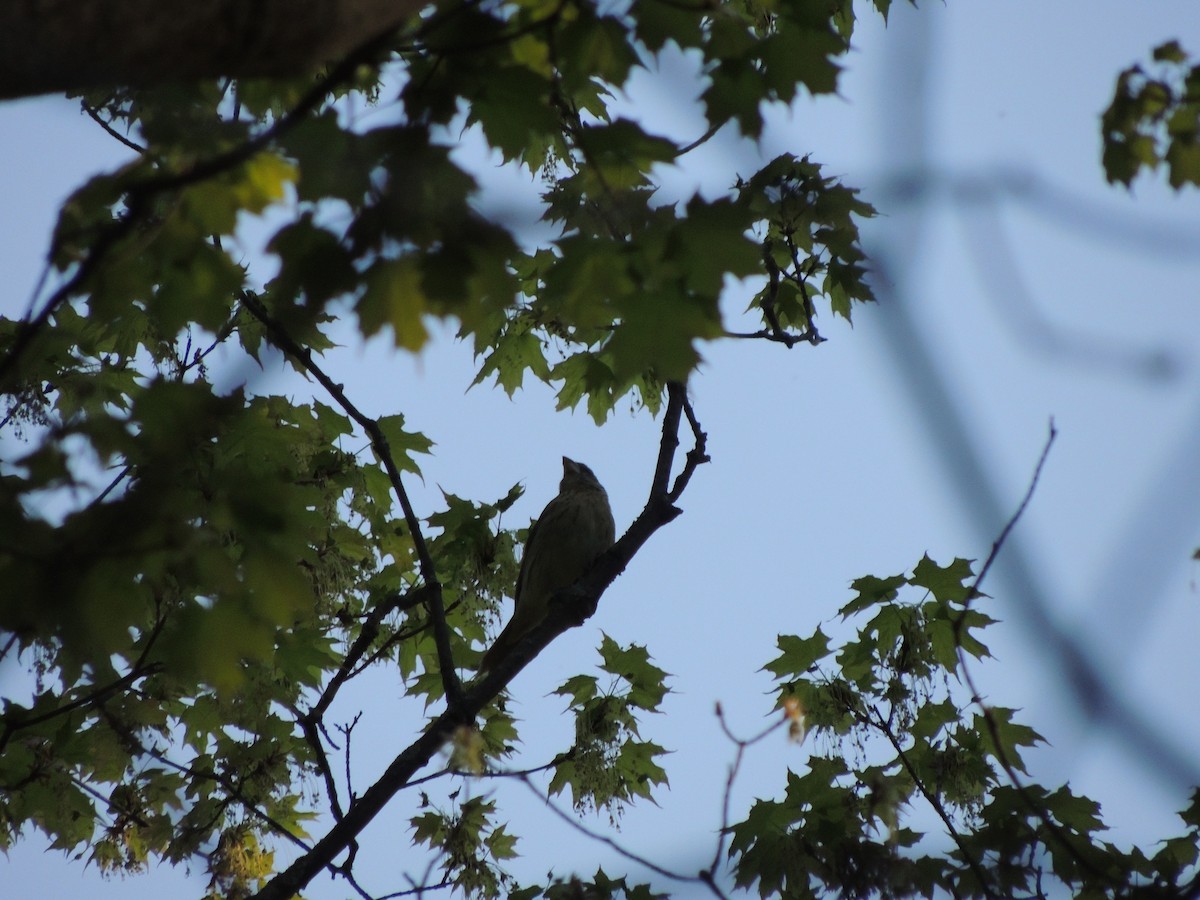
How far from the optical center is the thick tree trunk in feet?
5.76

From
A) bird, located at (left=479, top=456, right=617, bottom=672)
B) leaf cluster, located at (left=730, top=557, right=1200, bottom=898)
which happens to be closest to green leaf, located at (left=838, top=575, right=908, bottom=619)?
leaf cluster, located at (left=730, top=557, right=1200, bottom=898)

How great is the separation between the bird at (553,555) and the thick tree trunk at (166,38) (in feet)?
18.9

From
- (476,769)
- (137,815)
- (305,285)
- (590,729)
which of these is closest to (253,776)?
(137,815)

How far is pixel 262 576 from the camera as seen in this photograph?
2361 mm

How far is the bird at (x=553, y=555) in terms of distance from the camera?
792cm

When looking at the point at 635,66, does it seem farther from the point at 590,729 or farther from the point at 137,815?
the point at 137,815

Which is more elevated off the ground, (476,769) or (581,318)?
(581,318)

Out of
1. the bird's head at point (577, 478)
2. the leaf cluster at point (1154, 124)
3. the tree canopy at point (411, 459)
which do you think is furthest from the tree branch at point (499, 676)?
the bird's head at point (577, 478)

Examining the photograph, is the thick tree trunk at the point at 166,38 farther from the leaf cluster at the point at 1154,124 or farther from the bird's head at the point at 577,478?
the bird's head at the point at 577,478

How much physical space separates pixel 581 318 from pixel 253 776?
12.5 ft

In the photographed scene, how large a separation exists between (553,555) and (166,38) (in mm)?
6297

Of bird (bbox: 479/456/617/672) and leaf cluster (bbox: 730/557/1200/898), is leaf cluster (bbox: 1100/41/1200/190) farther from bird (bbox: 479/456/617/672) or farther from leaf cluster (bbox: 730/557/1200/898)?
bird (bbox: 479/456/617/672)

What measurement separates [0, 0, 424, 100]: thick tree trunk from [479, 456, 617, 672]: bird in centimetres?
577

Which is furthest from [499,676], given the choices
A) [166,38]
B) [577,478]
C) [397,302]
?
[577,478]
